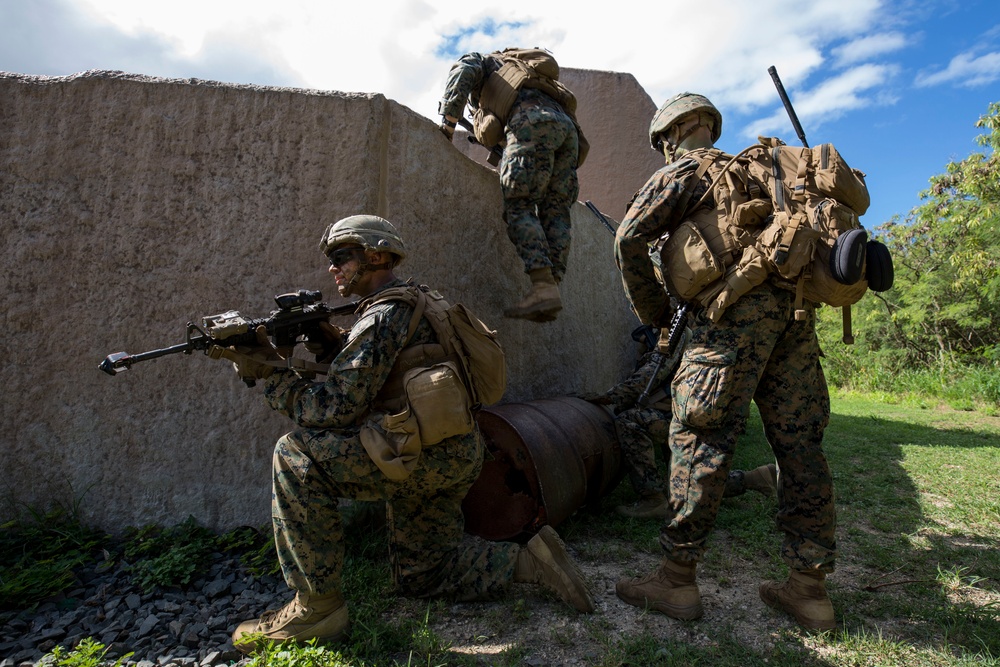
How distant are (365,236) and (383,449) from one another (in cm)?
→ 84

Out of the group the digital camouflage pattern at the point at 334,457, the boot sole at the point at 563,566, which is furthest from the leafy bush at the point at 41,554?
the boot sole at the point at 563,566

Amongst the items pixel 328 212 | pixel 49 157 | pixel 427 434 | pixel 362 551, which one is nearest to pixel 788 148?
pixel 427 434

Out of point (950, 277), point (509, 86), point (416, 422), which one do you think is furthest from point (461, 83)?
point (950, 277)

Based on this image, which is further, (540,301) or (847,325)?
(540,301)

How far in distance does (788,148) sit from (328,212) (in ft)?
6.99

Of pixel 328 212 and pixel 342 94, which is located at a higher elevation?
pixel 342 94

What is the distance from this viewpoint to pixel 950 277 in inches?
546

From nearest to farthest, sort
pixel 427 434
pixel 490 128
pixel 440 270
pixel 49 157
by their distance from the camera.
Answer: pixel 427 434 → pixel 49 157 → pixel 440 270 → pixel 490 128

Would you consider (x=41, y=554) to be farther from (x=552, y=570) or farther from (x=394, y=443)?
(x=552, y=570)

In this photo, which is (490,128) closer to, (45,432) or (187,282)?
(187,282)

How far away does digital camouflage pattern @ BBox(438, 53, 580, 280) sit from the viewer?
379 cm

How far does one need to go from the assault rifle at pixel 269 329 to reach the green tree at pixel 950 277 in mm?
12655

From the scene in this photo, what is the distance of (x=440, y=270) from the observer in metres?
3.70

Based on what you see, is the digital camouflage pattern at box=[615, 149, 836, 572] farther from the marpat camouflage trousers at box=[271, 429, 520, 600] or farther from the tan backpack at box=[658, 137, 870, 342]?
the marpat camouflage trousers at box=[271, 429, 520, 600]
